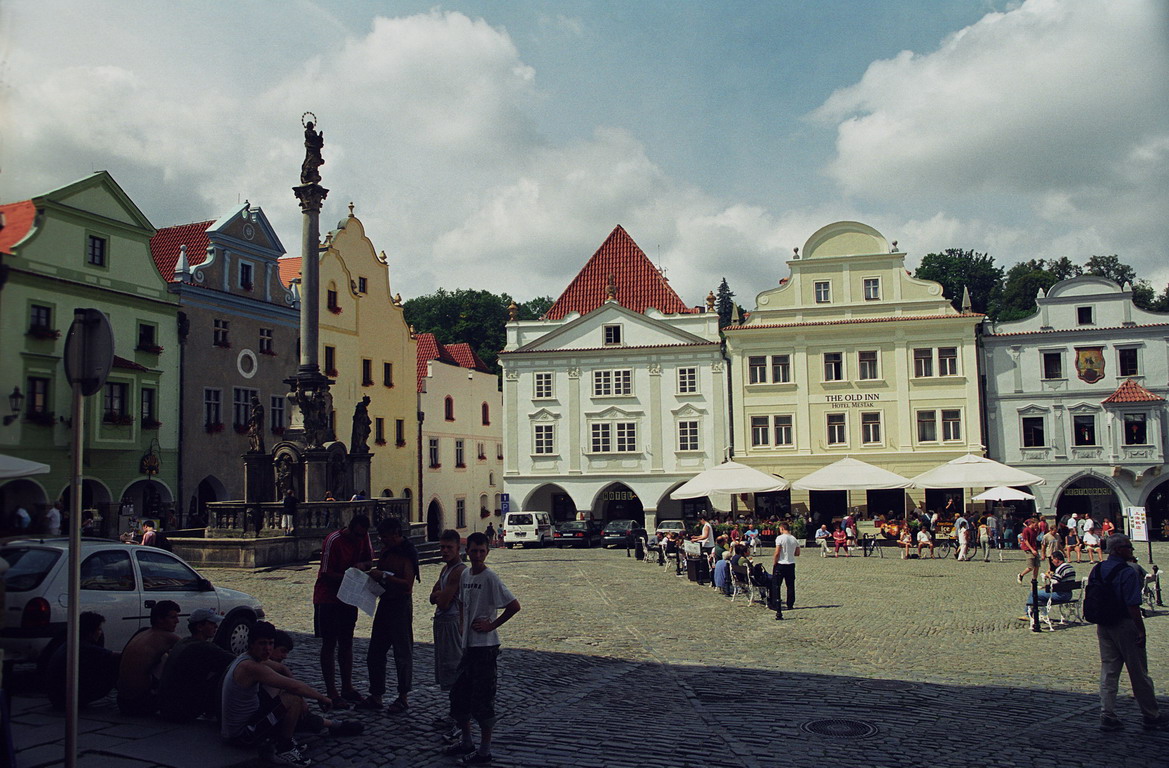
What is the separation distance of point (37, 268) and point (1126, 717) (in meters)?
10.4

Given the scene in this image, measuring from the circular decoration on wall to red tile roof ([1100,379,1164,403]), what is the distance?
37.4m

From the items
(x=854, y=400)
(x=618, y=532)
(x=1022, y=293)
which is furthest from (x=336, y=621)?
(x=1022, y=293)

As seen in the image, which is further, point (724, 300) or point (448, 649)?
point (724, 300)

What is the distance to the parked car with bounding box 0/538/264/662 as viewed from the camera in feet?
29.5

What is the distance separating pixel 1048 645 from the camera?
46.8 feet

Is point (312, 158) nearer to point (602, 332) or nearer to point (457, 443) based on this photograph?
point (602, 332)

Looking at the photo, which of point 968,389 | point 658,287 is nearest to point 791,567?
point 968,389

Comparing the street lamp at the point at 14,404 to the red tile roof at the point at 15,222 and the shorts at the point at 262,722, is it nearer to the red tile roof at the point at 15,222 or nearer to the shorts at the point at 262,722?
the red tile roof at the point at 15,222

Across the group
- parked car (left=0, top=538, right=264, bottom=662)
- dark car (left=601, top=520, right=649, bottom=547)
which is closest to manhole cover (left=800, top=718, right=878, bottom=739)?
parked car (left=0, top=538, right=264, bottom=662)

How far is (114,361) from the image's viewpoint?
1720 cm

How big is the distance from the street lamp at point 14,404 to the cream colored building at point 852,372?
1641 inches

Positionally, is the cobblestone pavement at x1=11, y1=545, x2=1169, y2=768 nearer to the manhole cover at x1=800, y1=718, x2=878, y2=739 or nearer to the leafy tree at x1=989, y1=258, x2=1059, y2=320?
the manhole cover at x1=800, y1=718, x2=878, y2=739

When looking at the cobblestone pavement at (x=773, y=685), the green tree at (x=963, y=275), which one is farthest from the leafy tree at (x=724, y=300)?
the cobblestone pavement at (x=773, y=685)

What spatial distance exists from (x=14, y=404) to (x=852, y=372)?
43.5 metres
